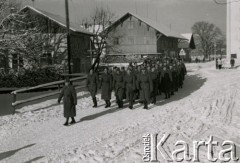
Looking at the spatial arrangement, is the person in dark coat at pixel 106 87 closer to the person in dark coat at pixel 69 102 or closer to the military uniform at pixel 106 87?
the military uniform at pixel 106 87

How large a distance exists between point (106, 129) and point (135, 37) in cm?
4251

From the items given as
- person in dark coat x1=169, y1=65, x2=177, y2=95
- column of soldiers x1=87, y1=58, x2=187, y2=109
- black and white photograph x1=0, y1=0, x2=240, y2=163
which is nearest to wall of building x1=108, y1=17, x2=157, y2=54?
black and white photograph x1=0, y1=0, x2=240, y2=163

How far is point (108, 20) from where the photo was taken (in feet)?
158

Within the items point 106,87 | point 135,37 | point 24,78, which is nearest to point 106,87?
point 106,87

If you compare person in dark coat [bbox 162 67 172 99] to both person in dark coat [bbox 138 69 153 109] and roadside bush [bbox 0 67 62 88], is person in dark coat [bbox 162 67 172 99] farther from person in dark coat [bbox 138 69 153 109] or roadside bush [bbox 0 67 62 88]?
roadside bush [bbox 0 67 62 88]

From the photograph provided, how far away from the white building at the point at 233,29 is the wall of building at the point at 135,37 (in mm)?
16710

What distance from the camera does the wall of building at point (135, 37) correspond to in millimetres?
51812

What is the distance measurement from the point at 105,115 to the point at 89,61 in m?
29.0

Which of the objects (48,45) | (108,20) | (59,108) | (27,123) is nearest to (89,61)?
(108,20)

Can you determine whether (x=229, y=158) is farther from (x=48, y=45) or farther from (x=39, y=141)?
(x=48, y=45)

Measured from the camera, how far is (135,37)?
52.6m

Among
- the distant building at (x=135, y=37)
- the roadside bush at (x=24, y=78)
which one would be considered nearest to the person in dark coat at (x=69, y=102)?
the roadside bush at (x=24, y=78)

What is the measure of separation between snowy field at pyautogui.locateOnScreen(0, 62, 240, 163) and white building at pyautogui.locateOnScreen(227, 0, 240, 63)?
46.6 meters

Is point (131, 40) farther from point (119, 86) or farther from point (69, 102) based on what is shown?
point (69, 102)
